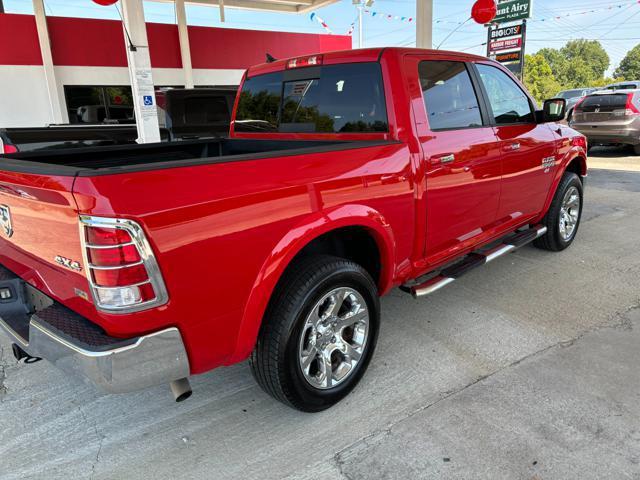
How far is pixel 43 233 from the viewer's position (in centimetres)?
199

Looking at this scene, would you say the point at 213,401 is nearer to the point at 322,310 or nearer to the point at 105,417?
the point at 105,417

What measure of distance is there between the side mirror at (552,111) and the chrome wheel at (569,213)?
3.00 ft

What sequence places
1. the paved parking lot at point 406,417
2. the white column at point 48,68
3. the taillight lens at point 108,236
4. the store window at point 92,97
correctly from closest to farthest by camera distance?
the taillight lens at point 108,236, the paved parking lot at point 406,417, the white column at point 48,68, the store window at point 92,97

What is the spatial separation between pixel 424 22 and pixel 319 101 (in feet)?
27.9

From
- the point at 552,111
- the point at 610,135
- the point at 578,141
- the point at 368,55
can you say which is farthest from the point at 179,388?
the point at 610,135

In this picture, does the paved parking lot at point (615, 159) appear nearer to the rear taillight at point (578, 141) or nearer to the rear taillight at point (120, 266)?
the rear taillight at point (578, 141)

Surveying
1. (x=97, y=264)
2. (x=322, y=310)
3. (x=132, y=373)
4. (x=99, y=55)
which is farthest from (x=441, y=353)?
(x=99, y=55)

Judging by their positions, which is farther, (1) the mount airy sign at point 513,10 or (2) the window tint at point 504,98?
(1) the mount airy sign at point 513,10

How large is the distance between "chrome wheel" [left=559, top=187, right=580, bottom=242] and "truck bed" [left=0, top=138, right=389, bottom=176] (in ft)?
9.87

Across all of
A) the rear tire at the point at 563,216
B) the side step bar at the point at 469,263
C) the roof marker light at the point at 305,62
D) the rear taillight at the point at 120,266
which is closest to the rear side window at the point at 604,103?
the rear tire at the point at 563,216

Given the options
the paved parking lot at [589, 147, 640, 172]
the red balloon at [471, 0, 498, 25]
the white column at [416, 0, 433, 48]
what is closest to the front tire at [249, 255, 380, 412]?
the white column at [416, 0, 433, 48]

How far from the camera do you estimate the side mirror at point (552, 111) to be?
4121 millimetres

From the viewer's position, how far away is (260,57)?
17.6 m

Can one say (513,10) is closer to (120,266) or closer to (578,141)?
(578,141)
